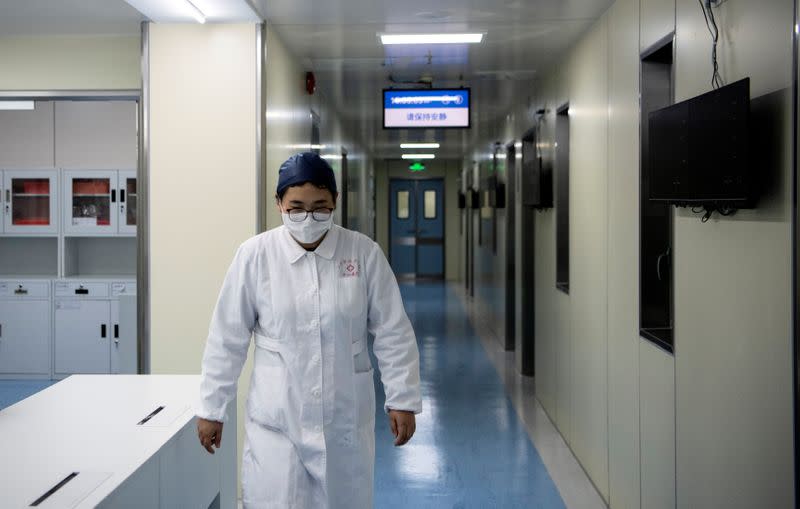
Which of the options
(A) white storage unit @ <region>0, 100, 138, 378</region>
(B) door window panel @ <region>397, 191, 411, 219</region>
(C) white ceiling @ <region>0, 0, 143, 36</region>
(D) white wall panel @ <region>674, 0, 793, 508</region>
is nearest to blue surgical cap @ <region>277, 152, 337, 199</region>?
(D) white wall panel @ <region>674, 0, 793, 508</region>

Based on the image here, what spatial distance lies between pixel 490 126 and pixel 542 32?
5974 millimetres

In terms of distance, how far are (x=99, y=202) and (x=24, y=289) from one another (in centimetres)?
111

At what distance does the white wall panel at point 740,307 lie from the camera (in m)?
2.24

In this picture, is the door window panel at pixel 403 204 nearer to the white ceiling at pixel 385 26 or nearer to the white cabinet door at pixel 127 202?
the white cabinet door at pixel 127 202

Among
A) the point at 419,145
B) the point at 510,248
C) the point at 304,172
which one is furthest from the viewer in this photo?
the point at 419,145

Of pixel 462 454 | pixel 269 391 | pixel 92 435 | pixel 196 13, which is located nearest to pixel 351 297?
pixel 269 391

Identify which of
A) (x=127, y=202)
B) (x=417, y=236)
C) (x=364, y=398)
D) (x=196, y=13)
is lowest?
(x=364, y=398)

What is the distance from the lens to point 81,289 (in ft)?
25.6

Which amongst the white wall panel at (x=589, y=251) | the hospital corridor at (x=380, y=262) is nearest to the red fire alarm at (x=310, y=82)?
the hospital corridor at (x=380, y=262)

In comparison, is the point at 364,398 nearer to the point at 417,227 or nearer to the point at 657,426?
the point at 657,426

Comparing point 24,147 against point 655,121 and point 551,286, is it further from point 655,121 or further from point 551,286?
point 655,121

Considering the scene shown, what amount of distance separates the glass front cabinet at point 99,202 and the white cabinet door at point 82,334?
73 centimetres

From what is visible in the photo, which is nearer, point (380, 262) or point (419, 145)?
point (380, 262)

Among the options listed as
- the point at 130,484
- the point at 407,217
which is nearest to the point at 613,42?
the point at 130,484
